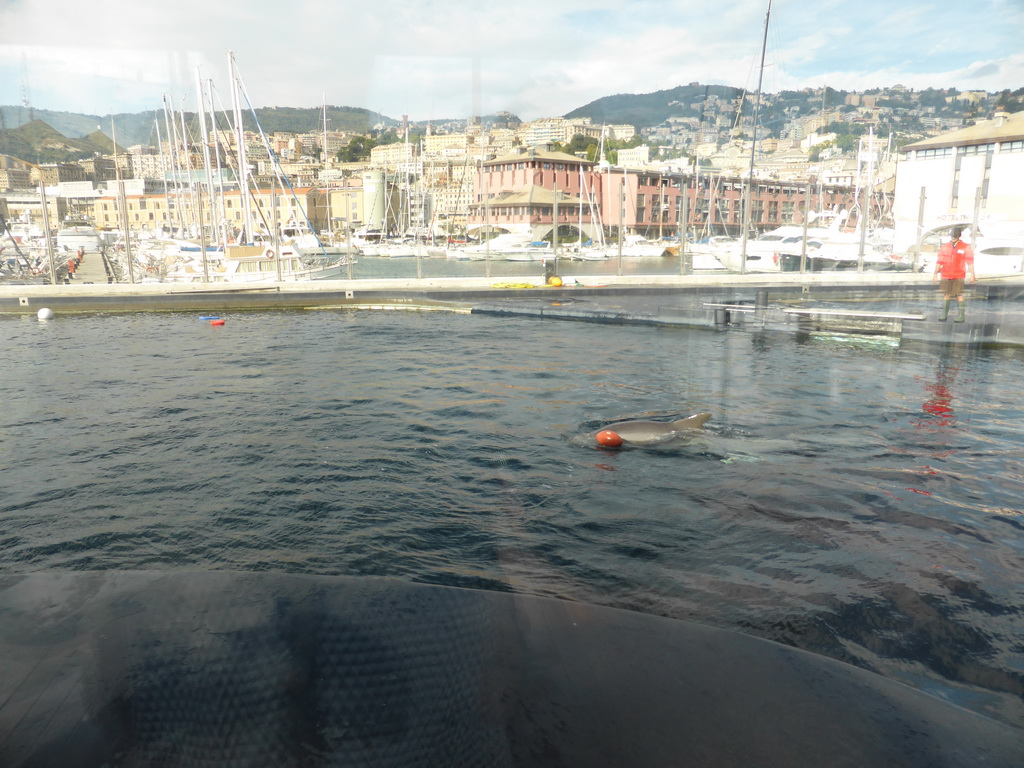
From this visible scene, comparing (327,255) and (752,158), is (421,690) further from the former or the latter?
(327,255)

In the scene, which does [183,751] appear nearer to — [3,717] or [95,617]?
[3,717]

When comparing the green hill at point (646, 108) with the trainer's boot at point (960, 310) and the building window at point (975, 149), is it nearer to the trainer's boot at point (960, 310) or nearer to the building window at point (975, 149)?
the building window at point (975, 149)

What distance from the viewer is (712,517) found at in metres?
3.68

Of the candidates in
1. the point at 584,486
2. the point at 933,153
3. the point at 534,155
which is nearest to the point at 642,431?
the point at 584,486

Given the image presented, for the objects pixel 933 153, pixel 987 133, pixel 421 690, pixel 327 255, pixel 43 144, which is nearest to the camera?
pixel 421 690

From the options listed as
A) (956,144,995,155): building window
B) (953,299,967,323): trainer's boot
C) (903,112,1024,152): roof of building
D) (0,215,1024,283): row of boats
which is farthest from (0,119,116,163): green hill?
(0,215,1024,283): row of boats

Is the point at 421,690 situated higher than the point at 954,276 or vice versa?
the point at 954,276

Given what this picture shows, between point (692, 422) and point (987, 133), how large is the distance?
3.35 meters

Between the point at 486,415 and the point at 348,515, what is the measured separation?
224 cm

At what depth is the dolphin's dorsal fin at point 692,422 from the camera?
5188mm

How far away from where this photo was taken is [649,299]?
1434 centimetres

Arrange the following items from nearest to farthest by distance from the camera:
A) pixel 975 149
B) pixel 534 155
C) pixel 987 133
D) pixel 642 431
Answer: pixel 642 431
pixel 987 133
pixel 975 149
pixel 534 155

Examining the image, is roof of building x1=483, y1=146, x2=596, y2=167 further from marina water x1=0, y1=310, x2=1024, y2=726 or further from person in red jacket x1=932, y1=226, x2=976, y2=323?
person in red jacket x1=932, y1=226, x2=976, y2=323

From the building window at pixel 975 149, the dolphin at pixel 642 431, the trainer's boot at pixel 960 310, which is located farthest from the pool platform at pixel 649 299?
the dolphin at pixel 642 431
